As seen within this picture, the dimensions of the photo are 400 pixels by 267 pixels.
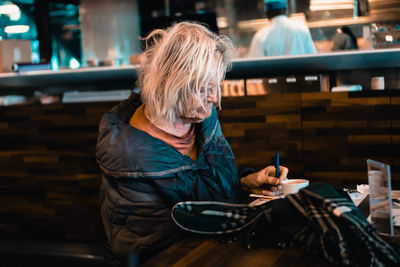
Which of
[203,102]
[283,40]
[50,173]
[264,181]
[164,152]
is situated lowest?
[50,173]

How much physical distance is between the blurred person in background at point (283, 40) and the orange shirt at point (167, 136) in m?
2.35

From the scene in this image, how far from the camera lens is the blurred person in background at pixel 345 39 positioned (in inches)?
187

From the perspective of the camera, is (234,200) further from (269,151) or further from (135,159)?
(269,151)

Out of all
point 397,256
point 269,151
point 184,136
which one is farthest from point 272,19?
point 397,256

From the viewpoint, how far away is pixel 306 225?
2.93 ft

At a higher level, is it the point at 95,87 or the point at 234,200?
the point at 95,87

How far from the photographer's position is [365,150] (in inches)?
103

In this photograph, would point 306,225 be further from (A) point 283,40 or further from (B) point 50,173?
(A) point 283,40

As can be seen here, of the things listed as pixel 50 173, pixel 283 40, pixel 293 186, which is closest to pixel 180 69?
pixel 293 186

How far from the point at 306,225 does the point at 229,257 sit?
0.56 ft

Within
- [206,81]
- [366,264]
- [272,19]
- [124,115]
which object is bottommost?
[366,264]

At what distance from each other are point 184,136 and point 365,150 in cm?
149

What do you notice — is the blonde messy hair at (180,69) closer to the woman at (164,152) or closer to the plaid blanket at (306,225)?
the woman at (164,152)

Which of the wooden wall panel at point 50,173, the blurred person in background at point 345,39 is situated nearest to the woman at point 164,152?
the wooden wall panel at point 50,173
